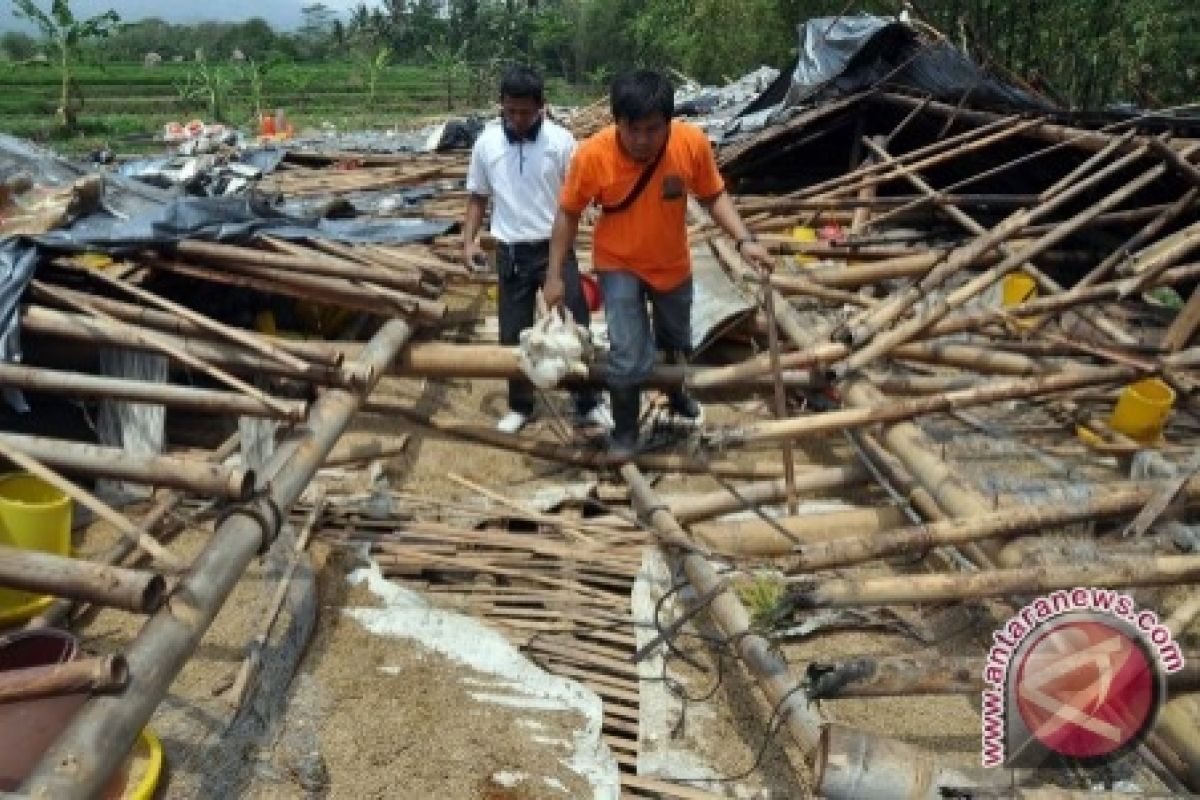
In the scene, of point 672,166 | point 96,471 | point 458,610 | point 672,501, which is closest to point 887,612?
point 672,501

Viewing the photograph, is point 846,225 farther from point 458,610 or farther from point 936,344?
point 458,610

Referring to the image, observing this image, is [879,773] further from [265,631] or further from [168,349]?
[168,349]

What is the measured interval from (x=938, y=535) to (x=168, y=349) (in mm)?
3099

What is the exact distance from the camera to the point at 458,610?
12.4ft

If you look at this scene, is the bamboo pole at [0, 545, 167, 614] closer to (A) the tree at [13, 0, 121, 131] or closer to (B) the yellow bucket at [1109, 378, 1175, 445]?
(B) the yellow bucket at [1109, 378, 1175, 445]

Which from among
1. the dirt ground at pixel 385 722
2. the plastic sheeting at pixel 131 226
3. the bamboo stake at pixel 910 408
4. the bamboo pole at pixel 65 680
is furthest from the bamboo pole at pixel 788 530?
the plastic sheeting at pixel 131 226

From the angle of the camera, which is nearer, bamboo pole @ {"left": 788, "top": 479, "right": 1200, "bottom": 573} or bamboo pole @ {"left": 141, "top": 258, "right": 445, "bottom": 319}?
bamboo pole @ {"left": 788, "top": 479, "right": 1200, "bottom": 573}

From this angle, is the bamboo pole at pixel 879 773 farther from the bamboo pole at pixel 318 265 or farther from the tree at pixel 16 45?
the tree at pixel 16 45

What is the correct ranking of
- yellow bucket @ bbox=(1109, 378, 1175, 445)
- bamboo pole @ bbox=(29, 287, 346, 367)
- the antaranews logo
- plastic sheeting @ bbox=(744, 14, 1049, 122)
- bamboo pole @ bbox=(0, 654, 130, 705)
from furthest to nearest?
1. plastic sheeting @ bbox=(744, 14, 1049, 122)
2. yellow bucket @ bbox=(1109, 378, 1175, 445)
3. bamboo pole @ bbox=(29, 287, 346, 367)
4. bamboo pole @ bbox=(0, 654, 130, 705)
5. the antaranews logo

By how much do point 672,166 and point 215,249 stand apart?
240 cm

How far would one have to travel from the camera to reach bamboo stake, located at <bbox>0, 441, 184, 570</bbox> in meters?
2.83

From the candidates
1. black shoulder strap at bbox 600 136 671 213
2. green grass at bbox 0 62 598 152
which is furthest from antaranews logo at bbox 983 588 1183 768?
green grass at bbox 0 62 598 152

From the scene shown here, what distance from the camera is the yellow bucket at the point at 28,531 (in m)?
3.50

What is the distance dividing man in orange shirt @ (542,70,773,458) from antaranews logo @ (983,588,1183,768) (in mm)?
2625
